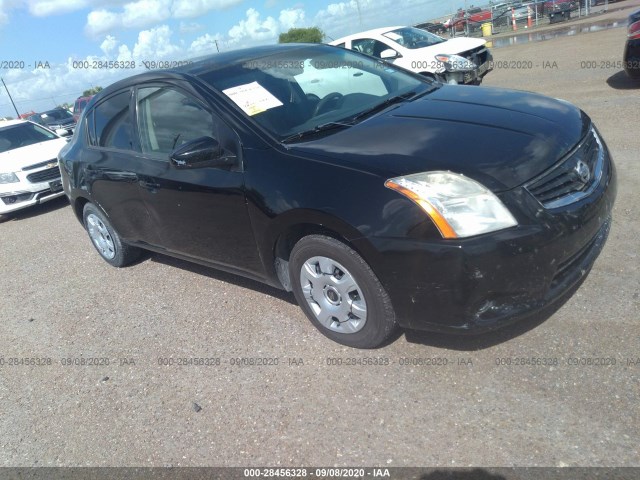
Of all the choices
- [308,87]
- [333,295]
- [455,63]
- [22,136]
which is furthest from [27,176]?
[455,63]

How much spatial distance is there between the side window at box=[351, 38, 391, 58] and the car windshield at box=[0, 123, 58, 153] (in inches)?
259

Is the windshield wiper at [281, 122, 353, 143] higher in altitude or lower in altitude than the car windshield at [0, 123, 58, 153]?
higher

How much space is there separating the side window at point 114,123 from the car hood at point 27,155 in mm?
4583

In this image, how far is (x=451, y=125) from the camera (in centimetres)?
308

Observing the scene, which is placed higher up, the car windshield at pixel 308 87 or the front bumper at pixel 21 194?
the car windshield at pixel 308 87

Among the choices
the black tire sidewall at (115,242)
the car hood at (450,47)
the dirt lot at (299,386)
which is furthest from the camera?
the car hood at (450,47)

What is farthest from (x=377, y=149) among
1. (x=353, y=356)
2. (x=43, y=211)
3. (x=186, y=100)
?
(x=43, y=211)

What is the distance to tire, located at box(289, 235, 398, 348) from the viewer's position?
2.83 meters

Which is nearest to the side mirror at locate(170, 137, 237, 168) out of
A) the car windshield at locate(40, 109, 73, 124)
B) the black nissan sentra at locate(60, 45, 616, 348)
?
the black nissan sentra at locate(60, 45, 616, 348)

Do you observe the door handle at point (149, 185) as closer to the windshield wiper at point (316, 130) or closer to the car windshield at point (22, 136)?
the windshield wiper at point (316, 130)

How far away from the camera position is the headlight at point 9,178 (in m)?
8.38

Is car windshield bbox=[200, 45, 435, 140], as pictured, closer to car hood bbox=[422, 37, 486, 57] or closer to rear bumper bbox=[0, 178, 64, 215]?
rear bumper bbox=[0, 178, 64, 215]

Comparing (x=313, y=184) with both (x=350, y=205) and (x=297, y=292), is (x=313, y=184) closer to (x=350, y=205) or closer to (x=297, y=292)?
(x=350, y=205)

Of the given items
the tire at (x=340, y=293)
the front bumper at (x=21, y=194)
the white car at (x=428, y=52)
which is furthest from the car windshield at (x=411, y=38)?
the tire at (x=340, y=293)
